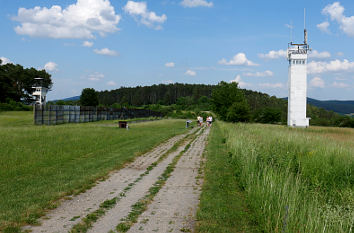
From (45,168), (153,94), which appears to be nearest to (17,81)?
(45,168)

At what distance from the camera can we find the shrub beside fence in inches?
1401

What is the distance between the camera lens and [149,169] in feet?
38.8

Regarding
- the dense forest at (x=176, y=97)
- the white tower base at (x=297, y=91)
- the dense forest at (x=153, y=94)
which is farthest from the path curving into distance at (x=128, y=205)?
the dense forest at (x=153, y=94)

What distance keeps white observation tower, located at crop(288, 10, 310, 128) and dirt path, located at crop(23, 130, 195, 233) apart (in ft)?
167

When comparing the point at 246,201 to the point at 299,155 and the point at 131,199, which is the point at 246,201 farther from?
the point at 299,155

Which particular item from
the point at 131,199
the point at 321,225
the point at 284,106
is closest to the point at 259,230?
the point at 321,225

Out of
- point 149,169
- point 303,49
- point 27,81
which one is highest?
A: point 303,49

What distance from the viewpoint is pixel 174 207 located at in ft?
22.9

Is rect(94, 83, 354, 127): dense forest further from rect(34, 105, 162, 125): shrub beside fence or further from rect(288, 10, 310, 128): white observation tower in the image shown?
rect(34, 105, 162, 125): shrub beside fence

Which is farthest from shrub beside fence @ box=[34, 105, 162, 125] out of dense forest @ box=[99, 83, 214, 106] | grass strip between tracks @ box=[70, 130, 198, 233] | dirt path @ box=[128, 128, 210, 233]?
dense forest @ box=[99, 83, 214, 106]

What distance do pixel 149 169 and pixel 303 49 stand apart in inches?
2278

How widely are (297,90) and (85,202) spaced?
56.9 metres

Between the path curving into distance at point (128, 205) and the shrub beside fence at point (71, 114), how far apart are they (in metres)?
27.4

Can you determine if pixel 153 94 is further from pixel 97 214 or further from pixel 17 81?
pixel 97 214
